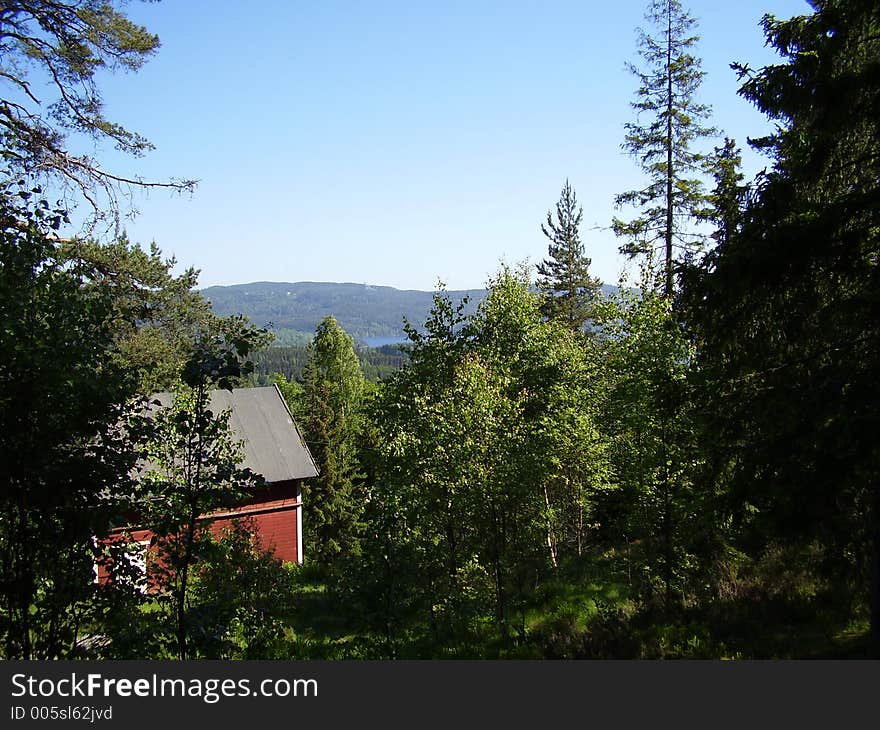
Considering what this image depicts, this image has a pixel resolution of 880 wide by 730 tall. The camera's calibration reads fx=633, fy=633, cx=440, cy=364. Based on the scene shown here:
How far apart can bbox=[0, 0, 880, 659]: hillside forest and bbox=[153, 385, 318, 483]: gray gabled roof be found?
983cm

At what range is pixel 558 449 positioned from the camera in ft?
44.6

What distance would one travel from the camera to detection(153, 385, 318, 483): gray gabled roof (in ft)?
82.1

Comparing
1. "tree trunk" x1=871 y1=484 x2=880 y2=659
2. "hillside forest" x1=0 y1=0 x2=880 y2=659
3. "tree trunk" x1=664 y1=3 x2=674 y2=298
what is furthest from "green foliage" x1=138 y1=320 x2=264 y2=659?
"tree trunk" x1=664 y1=3 x2=674 y2=298

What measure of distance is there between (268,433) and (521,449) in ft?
56.9

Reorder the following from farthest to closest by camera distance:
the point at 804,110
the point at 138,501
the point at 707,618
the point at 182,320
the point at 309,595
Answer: the point at 182,320
the point at 309,595
the point at 707,618
the point at 804,110
the point at 138,501

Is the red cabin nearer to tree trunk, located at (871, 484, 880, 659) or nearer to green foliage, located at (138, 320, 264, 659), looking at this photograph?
green foliage, located at (138, 320, 264, 659)

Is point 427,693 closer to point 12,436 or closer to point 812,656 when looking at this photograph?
point 12,436

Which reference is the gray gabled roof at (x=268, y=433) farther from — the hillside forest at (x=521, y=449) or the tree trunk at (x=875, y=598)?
the tree trunk at (x=875, y=598)

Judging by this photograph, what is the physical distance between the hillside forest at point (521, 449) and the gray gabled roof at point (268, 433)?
9.83m

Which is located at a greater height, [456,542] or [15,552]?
[15,552]

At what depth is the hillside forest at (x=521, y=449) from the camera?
5570 mm

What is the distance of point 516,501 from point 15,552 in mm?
7797

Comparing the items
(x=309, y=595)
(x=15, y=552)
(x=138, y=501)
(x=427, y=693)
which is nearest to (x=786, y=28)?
(x=427, y=693)

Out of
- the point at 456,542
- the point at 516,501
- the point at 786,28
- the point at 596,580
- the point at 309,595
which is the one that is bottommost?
the point at 309,595
